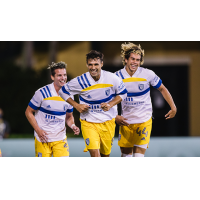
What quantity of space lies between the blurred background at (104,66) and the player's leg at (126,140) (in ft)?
9.95

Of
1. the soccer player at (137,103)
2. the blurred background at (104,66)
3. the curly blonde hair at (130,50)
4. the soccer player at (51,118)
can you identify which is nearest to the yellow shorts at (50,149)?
the soccer player at (51,118)

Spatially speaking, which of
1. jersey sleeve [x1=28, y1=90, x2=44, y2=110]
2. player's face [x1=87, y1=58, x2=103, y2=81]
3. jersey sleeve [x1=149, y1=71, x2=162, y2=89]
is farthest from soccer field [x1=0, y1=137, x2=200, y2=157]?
player's face [x1=87, y1=58, x2=103, y2=81]

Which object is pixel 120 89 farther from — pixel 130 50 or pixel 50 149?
pixel 50 149

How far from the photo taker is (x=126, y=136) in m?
5.80

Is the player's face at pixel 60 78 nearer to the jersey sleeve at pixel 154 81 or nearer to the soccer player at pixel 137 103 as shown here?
the soccer player at pixel 137 103

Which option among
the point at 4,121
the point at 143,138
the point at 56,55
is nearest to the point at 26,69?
the point at 56,55

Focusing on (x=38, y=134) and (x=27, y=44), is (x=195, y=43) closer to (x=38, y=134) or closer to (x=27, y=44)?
(x=27, y=44)

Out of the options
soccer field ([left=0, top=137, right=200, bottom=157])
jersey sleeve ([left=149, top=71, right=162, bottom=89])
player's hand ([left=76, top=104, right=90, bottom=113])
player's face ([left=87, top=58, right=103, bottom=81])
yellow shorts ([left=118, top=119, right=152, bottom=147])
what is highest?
player's face ([left=87, top=58, right=103, bottom=81])

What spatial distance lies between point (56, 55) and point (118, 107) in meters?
4.95

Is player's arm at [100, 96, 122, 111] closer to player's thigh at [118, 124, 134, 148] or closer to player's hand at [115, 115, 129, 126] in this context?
player's hand at [115, 115, 129, 126]

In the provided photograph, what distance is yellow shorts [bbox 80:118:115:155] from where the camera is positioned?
5.07 meters

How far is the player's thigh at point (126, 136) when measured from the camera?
18.9 ft

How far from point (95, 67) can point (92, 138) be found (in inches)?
45.9

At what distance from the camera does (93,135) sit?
16.7 feet
